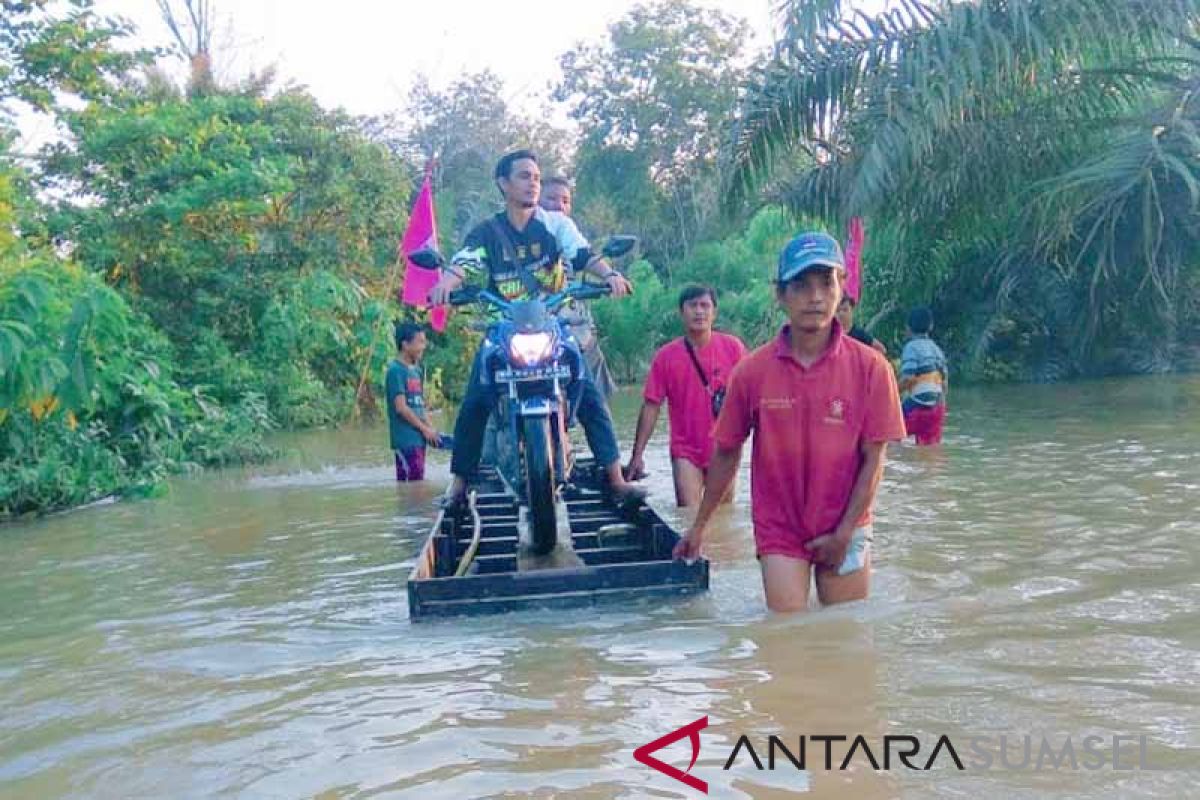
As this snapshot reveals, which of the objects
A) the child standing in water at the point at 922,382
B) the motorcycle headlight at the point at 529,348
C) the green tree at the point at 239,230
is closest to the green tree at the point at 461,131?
the green tree at the point at 239,230

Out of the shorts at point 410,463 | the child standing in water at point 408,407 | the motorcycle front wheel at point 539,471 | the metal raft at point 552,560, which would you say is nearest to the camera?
the metal raft at point 552,560

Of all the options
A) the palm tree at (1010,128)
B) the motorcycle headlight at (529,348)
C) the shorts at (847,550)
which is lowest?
the shorts at (847,550)

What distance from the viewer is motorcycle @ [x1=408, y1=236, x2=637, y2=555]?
17.5ft

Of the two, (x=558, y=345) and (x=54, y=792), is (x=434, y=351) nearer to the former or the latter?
(x=558, y=345)

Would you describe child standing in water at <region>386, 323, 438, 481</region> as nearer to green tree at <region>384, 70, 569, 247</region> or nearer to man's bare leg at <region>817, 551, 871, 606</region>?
man's bare leg at <region>817, 551, 871, 606</region>

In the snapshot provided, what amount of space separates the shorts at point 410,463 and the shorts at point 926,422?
14.2ft

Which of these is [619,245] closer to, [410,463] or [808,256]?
[808,256]

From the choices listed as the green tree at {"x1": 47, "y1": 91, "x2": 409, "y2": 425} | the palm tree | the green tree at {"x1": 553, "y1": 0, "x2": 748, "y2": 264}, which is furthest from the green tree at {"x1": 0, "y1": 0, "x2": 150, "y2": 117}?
the green tree at {"x1": 553, "y1": 0, "x2": 748, "y2": 264}

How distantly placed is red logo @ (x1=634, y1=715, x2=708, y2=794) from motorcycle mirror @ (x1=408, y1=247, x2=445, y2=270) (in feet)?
9.75

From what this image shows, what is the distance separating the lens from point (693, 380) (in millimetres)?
7461

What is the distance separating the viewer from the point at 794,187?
15938 millimetres

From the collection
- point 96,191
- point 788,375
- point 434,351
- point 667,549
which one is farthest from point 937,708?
point 434,351

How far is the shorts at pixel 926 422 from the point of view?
10.5 meters

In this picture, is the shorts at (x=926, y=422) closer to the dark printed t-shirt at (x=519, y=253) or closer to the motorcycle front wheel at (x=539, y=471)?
the dark printed t-shirt at (x=519, y=253)
